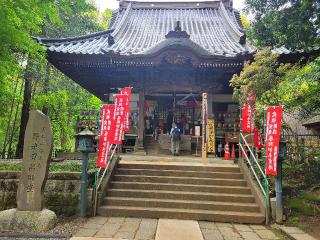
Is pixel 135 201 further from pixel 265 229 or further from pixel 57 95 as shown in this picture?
pixel 57 95

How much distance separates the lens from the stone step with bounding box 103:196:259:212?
22.4ft

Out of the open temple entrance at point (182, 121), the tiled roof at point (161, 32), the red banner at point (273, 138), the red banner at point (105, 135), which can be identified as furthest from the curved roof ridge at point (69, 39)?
the red banner at point (273, 138)

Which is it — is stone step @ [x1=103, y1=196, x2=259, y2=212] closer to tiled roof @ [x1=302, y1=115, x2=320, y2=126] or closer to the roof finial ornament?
the roof finial ornament

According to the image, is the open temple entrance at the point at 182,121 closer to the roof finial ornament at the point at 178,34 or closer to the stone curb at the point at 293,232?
the roof finial ornament at the point at 178,34

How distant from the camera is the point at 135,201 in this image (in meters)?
7.04

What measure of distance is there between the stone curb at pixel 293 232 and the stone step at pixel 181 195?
1107 mm

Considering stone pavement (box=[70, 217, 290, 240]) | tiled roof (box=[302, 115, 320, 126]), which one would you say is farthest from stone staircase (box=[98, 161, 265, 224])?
tiled roof (box=[302, 115, 320, 126])

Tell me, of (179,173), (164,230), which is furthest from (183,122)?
(164,230)

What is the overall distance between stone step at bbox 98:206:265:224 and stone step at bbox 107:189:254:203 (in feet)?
1.66

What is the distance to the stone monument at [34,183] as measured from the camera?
5.54 meters

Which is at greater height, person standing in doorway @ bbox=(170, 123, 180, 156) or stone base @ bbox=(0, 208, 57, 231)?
person standing in doorway @ bbox=(170, 123, 180, 156)

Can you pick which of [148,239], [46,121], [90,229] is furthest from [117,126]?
[148,239]

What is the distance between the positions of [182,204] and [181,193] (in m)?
0.42

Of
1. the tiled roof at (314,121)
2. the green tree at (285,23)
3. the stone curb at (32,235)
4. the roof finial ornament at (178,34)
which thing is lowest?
the stone curb at (32,235)
